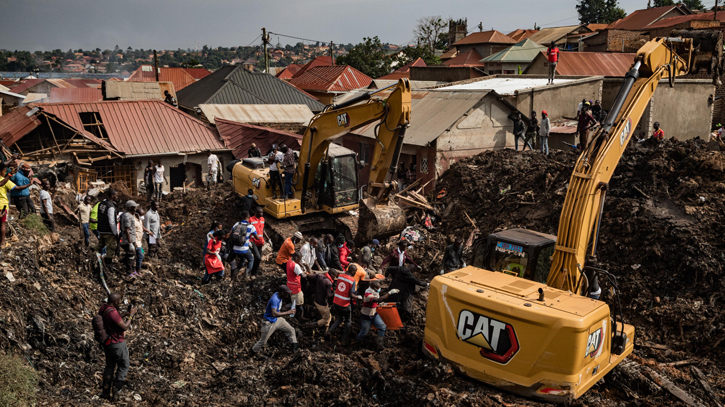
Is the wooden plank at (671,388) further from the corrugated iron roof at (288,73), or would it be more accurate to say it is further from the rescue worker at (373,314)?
the corrugated iron roof at (288,73)

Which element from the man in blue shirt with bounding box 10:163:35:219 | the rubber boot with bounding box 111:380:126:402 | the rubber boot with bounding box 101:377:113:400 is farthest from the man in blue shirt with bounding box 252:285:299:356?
the man in blue shirt with bounding box 10:163:35:219

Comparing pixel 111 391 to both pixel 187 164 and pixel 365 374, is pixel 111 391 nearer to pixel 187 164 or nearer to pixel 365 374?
pixel 365 374

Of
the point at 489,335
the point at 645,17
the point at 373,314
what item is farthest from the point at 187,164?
the point at 645,17

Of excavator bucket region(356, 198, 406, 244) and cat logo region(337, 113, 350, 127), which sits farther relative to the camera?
excavator bucket region(356, 198, 406, 244)

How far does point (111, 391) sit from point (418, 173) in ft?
44.6

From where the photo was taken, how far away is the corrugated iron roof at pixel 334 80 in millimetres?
41656

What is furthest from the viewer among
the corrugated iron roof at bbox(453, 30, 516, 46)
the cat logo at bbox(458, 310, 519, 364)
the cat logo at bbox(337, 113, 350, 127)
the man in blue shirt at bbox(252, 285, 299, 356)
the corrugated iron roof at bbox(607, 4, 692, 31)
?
the corrugated iron roof at bbox(453, 30, 516, 46)

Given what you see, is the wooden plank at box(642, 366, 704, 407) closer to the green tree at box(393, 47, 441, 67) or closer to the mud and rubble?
the mud and rubble

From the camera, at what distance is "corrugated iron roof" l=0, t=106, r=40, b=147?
20.8 metres

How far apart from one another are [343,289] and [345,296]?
121 millimetres

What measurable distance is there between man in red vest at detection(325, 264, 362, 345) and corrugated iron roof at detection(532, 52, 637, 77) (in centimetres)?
2204

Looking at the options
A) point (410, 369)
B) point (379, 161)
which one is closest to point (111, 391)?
point (410, 369)

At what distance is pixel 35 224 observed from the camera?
1156 cm

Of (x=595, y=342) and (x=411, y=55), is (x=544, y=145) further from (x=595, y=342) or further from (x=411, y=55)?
(x=411, y=55)
